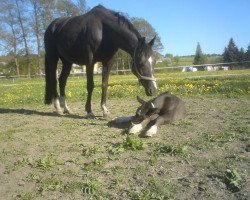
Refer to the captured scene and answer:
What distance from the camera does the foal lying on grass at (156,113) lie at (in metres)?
6.46

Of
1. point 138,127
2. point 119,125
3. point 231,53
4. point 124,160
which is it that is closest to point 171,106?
point 119,125

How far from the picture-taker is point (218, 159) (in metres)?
4.79

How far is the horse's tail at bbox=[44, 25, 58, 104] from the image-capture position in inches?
380

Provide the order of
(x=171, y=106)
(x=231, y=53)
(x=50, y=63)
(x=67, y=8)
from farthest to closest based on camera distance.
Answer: (x=231, y=53)
(x=67, y=8)
(x=50, y=63)
(x=171, y=106)

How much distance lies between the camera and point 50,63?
9828 millimetres

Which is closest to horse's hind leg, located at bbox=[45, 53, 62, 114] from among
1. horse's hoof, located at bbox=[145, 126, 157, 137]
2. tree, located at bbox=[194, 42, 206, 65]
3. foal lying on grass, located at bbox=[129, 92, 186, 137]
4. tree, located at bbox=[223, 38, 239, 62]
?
foal lying on grass, located at bbox=[129, 92, 186, 137]

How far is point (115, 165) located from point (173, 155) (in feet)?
2.89

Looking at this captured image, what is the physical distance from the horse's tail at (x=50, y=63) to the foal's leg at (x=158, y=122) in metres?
3.88

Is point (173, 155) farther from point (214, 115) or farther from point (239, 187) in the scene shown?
point (214, 115)

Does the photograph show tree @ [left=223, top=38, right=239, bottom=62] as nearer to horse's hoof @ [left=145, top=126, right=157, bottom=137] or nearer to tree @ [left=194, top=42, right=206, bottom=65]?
tree @ [left=194, top=42, right=206, bottom=65]

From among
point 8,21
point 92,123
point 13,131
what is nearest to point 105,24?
point 92,123

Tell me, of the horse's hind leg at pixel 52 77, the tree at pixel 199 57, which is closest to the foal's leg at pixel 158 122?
the horse's hind leg at pixel 52 77

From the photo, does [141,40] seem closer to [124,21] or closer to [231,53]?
[124,21]

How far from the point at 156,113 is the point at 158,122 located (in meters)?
0.43
